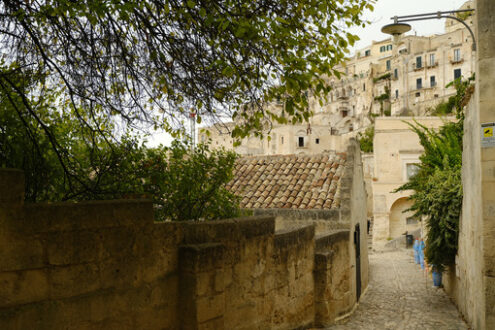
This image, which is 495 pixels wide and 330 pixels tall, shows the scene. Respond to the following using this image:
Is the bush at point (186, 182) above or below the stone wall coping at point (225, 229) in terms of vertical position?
above

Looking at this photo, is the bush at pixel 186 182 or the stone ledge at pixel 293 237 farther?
the stone ledge at pixel 293 237

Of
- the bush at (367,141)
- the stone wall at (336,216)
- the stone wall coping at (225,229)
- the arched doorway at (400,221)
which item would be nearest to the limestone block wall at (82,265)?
the stone wall coping at (225,229)

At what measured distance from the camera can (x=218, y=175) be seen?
6.11m

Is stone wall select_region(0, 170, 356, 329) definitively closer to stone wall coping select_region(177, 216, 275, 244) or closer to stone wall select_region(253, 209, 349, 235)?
stone wall coping select_region(177, 216, 275, 244)

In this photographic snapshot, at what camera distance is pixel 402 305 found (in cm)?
1224

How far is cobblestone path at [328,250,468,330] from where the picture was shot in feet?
31.6

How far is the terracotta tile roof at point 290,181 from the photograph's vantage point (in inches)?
456

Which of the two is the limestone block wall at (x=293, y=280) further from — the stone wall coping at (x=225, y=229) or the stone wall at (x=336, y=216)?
the stone wall at (x=336, y=216)

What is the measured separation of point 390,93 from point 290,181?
200 ft

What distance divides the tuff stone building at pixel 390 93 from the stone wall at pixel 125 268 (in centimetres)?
4740

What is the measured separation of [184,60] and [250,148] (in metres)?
60.7

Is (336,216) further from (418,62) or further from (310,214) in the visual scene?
(418,62)

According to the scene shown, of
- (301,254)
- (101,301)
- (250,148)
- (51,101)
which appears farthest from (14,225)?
(250,148)

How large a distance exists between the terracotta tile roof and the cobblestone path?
9.44ft
